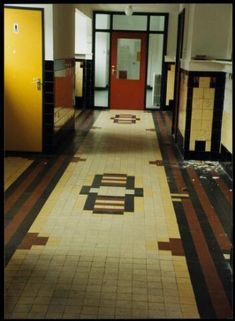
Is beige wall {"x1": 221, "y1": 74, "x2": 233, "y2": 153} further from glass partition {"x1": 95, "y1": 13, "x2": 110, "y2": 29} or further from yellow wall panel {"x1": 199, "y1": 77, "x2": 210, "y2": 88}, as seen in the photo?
glass partition {"x1": 95, "y1": 13, "x2": 110, "y2": 29}

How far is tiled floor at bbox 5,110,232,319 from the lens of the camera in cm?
268

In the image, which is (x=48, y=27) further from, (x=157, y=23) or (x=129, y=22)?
(x=157, y=23)

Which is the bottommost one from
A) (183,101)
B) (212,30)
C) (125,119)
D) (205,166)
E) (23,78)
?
(205,166)

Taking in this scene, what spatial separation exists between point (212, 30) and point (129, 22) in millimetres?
5532

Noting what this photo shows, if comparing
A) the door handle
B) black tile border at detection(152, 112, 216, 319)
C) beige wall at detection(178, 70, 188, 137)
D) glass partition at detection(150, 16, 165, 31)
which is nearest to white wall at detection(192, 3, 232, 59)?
beige wall at detection(178, 70, 188, 137)

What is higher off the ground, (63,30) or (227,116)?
(63,30)

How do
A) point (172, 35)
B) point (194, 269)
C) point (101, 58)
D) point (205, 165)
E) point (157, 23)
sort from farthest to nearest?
1. point (101, 58)
2. point (157, 23)
3. point (172, 35)
4. point (205, 165)
5. point (194, 269)

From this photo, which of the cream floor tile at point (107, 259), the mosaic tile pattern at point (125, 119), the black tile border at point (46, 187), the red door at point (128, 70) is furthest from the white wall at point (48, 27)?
the red door at point (128, 70)

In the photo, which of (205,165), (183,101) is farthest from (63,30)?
(205,165)

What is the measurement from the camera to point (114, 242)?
11.6 ft

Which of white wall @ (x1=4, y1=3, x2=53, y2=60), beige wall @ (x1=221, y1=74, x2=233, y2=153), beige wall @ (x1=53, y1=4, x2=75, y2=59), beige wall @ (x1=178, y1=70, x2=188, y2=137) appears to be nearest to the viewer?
beige wall @ (x1=221, y1=74, x2=233, y2=153)

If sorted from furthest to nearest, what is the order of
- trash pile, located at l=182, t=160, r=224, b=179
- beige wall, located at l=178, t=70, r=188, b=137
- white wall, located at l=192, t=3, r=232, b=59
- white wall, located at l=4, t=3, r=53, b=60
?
beige wall, located at l=178, t=70, r=188, b=137
white wall, located at l=192, t=3, r=232, b=59
white wall, located at l=4, t=3, r=53, b=60
trash pile, located at l=182, t=160, r=224, b=179

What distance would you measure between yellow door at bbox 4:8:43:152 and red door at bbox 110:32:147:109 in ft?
18.0

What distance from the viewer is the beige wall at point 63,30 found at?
20.3 ft
